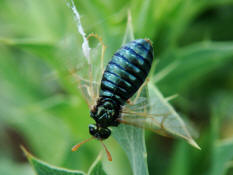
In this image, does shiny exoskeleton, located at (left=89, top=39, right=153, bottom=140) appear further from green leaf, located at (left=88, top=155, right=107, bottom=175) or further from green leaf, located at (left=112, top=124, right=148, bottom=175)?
green leaf, located at (left=88, top=155, right=107, bottom=175)

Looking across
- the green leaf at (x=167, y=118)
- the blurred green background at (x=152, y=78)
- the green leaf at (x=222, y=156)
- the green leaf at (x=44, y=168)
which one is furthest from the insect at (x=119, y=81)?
the green leaf at (x=222, y=156)

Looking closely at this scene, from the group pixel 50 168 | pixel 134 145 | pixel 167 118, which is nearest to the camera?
pixel 50 168

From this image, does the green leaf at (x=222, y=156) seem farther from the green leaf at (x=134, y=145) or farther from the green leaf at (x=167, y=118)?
the green leaf at (x=134, y=145)

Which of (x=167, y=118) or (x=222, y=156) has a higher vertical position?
(x=167, y=118)

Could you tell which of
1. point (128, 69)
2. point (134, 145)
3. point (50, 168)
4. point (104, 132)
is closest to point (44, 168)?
point (50, 168)

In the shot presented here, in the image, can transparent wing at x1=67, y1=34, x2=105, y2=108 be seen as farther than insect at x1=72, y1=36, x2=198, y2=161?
Yes

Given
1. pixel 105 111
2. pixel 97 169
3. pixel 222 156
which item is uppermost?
pixel 105 111

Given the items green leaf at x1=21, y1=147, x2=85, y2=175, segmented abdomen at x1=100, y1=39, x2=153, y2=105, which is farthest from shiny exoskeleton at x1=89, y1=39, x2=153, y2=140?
green leaf at x1=21, y1=147, x2=85, y2=175

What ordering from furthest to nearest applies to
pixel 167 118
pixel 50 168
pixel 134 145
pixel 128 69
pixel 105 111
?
pixel 105 111 → pixel 128 69 → pixel 167 118 → pixel 134 145 → pixel 50 168

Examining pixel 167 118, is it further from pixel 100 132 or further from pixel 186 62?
pixel 186 62
